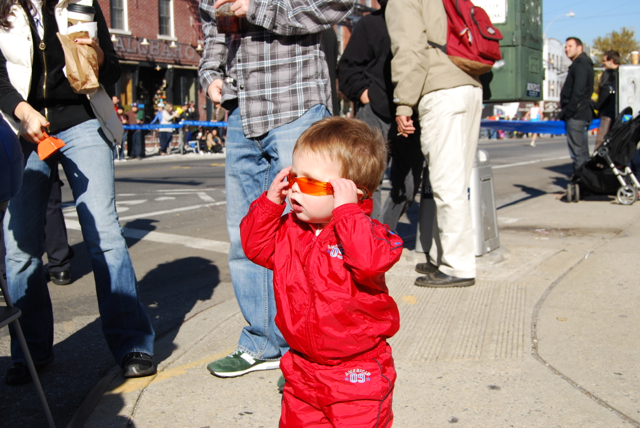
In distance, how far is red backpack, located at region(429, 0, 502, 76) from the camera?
4.12 m

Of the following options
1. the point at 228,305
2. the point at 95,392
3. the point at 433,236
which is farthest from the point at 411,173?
the point at 95,392

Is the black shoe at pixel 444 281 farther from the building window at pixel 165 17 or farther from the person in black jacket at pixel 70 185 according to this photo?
the building window at pixel 165 17

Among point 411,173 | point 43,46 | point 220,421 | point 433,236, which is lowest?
point 220,421

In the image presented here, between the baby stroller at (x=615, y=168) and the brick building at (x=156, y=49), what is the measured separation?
2252cm

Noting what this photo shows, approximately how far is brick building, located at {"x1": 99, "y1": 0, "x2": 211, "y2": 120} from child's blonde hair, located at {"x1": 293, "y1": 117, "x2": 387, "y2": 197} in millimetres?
27373

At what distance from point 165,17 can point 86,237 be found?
29583mm

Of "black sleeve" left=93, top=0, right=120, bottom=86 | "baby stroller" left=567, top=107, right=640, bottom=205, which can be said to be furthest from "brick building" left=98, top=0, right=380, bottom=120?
"black sleeve" left=93, top=0, right=120, bottom=86

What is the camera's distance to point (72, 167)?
116 inches

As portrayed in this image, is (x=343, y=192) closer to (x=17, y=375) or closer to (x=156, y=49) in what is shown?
(x=17, y=375)

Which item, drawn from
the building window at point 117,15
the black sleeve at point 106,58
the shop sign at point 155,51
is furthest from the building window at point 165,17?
the black sleeve at point 106,58

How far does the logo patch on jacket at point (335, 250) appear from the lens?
194 centimetres

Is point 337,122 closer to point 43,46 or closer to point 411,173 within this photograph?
point 43,46

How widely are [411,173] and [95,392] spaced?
2.99m

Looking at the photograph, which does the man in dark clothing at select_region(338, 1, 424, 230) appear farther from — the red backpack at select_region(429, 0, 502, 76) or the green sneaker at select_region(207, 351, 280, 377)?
the green sneaker at select_region(207, 351, 280, 377)
